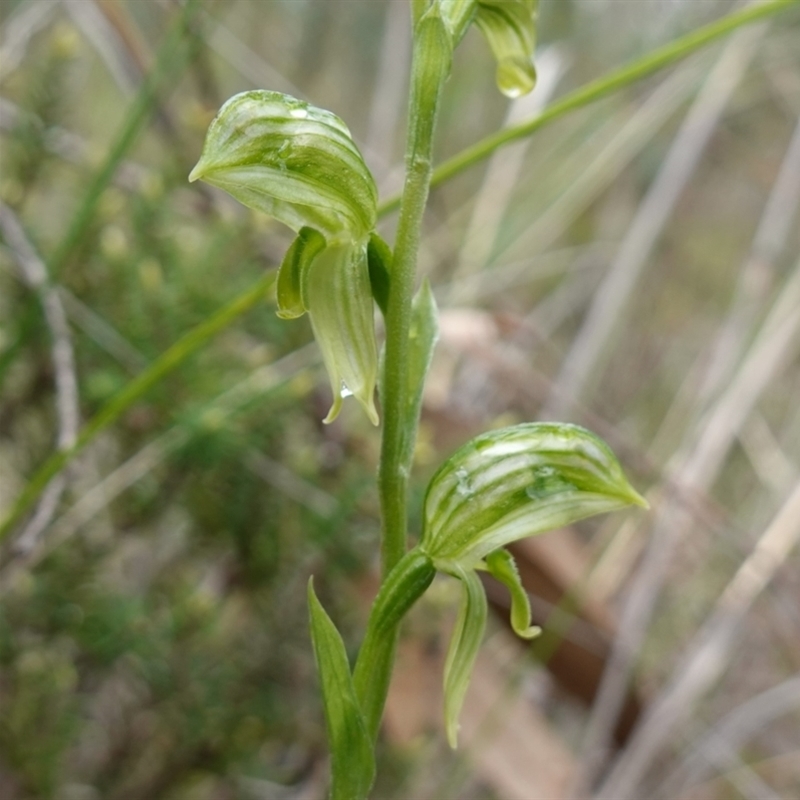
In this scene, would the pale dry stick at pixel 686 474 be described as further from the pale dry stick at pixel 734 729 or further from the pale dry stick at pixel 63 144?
the pale dry stick at pixel 63 144

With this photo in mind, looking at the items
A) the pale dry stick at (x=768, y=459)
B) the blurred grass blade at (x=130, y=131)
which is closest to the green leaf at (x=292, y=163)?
the blurred grass blade at (x=130, y=131)

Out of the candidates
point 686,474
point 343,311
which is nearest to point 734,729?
point 686,474

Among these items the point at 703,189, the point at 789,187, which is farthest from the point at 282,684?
the point at 703,189

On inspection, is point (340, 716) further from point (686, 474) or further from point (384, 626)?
point (686, 474)

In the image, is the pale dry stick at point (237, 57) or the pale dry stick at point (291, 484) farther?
the pale dry stick at point (237, 57)

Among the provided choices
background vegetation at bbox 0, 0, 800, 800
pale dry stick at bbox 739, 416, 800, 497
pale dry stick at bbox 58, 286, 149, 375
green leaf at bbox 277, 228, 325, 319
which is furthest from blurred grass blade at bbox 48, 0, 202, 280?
pale dry stick at bbox 739, 416, 800, 497

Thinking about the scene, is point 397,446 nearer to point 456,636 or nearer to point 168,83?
point 456,636
